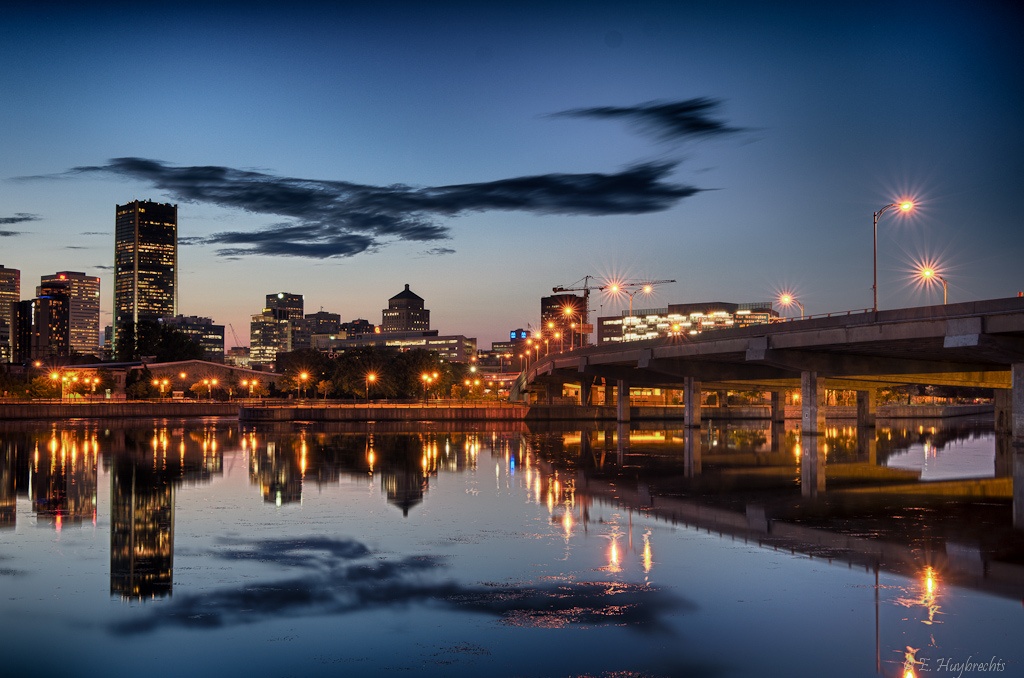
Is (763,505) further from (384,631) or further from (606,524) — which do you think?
(384,631)

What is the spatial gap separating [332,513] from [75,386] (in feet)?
522

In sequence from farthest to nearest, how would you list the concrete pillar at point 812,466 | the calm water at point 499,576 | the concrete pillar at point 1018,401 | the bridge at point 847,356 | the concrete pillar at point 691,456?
the concrete pillar at point 1018,401, the bridge at point 847,356, the concrete pillar at point 691,456, the concrete pillar at point 812,466, the calm water at point 499,576

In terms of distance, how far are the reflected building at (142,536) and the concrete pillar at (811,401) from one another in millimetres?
58901

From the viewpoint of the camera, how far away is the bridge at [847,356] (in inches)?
2248

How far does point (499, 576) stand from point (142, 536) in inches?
400

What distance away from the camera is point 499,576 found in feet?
60.7

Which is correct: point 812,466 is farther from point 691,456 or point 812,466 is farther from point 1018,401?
point 1018,401

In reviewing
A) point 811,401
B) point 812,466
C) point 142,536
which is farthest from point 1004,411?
point 142,536

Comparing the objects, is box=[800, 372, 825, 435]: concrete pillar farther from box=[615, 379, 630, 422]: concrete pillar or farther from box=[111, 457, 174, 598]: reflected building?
box=[111, 457, 174, 598]: reflected building

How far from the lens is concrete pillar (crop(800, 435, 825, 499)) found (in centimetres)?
3725

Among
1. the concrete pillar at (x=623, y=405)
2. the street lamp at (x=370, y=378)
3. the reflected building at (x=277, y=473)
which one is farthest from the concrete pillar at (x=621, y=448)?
the street lamp at (x=370, y=378)

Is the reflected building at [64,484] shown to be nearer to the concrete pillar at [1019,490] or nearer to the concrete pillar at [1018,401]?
the concrete pillar at [1019,490]

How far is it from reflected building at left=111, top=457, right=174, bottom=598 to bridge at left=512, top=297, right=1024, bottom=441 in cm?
4624

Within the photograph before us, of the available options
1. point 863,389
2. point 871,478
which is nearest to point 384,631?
point 871,478
